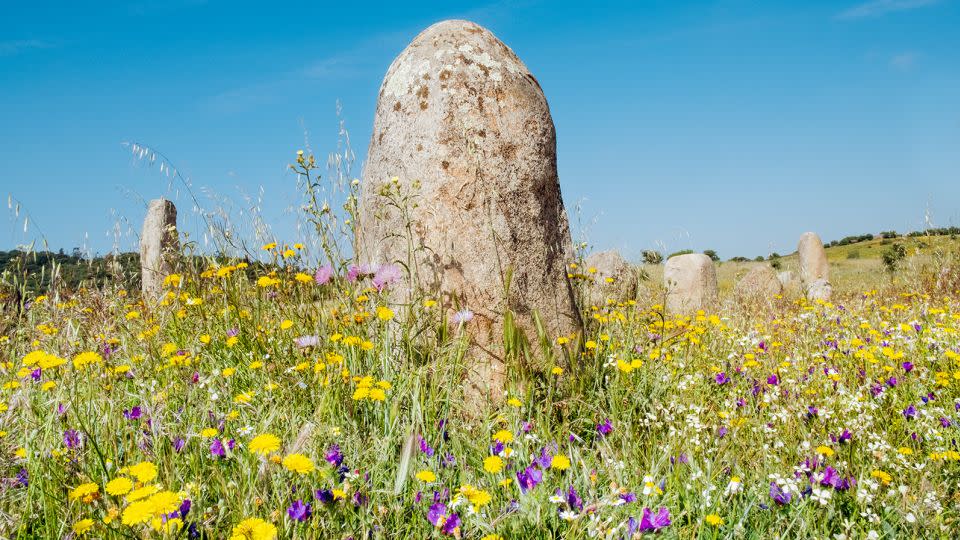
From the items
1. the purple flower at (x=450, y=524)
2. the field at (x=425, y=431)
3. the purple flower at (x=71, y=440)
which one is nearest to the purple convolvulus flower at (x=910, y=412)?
the field at (x=425, y=431)

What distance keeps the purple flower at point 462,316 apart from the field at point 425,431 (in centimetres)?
5

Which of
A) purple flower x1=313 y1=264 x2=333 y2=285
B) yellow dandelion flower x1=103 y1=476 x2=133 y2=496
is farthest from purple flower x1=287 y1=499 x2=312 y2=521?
purple flower x1=313 y1=264 x2=333 y2=285

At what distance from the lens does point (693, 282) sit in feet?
44.1

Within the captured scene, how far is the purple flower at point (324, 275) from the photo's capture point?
4.06 m

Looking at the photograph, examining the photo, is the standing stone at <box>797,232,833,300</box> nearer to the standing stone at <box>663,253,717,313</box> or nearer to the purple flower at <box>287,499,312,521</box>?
the standing stone at <box>663,253,717,313</box>

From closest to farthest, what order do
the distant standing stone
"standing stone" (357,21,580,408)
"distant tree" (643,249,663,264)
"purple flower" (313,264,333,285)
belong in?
"standing stone" (357,21,580,408), "purple flower" (313,264,333,285), "distant tree" (643,249,663,264), the distant standing stone

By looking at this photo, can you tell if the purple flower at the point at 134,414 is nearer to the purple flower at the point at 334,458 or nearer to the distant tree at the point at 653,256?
the purple flower at the point at 334,458

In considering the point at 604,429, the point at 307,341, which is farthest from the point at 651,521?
the point at 307,341

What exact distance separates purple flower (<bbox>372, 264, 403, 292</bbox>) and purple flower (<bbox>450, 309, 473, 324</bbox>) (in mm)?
443

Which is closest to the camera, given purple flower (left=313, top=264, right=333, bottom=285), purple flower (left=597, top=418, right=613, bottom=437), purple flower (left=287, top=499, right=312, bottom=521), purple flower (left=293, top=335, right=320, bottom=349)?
purple flower (left=287, top=499, right=312, bottom=521)

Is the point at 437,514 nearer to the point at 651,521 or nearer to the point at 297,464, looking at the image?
the point at 297,464

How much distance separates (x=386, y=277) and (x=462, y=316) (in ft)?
1.93

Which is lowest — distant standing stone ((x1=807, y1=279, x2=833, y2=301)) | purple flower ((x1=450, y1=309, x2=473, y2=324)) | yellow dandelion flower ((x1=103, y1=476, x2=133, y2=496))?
yellow dandelion flower ((x1=103, y1=476, x2=133, y2=496))

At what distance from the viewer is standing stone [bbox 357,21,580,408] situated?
3.90 metres
